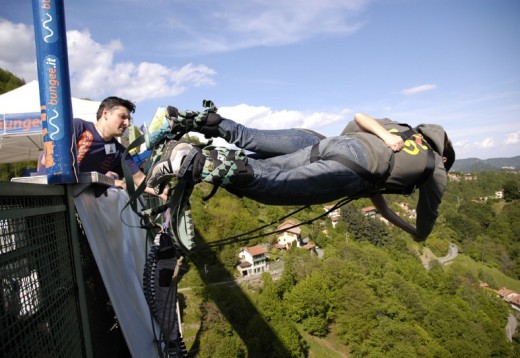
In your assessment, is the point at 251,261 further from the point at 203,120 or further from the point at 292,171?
the point at 292,171

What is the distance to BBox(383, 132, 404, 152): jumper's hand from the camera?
211 cm

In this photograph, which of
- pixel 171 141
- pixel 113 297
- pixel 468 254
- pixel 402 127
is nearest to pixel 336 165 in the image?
pixel 402 127

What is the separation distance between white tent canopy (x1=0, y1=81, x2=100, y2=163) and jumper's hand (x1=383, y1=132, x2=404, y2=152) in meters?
5.03

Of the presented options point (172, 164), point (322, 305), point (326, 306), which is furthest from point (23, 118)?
point (326, 306)

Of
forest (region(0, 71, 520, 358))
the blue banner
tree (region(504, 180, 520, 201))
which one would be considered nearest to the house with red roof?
forest (region(0, 71, 520, 358))

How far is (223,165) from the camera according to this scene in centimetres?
180

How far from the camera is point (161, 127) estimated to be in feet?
6.61

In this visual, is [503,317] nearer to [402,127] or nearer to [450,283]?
[450,283]

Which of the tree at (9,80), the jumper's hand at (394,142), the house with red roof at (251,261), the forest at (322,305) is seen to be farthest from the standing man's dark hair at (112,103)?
the house with red roof at (251,261)

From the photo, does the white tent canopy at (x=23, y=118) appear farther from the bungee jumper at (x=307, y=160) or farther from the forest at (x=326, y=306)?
the forest at (x=326, y=306)

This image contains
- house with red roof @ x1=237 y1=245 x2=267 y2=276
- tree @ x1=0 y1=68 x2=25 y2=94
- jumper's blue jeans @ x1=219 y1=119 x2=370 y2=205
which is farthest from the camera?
house with red roof @ x1=237 y1=245 x2=267 y2=276

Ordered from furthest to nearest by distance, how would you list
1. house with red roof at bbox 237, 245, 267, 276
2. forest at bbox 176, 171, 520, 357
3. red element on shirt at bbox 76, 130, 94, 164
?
house with red roof at bbox 237, 245, 267, 276
forest at bbox 176, 171, 520, 357
red element on shirt at bbox 76, 130, 94, 164

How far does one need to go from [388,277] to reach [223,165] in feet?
136

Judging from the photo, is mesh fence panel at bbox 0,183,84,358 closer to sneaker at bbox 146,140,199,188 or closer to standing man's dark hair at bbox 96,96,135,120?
sneaker at bbox 146,140,199,188
